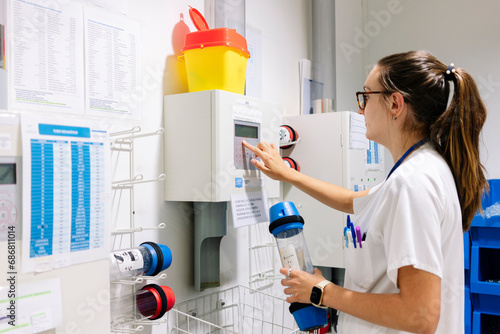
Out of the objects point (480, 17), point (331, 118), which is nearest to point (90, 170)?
point (331, 118)

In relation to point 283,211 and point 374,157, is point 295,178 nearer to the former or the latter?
point 283,211

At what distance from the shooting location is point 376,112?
125cm

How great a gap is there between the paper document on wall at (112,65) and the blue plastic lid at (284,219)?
1.91 ft

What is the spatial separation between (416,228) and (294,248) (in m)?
0.39

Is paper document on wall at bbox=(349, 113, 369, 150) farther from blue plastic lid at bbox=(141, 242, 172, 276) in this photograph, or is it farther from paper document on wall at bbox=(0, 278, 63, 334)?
paper document on wall at bbox=(0, 278, 63, 334)

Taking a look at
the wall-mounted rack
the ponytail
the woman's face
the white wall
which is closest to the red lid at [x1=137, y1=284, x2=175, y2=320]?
the wall-mounted rack

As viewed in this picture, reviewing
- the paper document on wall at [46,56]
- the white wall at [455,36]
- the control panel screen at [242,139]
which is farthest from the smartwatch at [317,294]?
the white wall at [455,36]

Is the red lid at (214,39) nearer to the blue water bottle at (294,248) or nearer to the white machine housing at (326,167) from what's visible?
the blue water bottle at (294,248)

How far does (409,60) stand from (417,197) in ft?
1.31

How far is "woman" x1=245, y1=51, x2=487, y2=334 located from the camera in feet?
3.30

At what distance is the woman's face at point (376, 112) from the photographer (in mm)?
1229

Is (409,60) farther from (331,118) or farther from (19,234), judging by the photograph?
(19,234)

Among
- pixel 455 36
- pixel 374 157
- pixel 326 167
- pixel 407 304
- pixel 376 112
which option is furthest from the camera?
pixel 455 36

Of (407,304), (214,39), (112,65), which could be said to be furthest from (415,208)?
(112,65)
